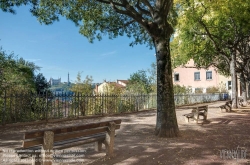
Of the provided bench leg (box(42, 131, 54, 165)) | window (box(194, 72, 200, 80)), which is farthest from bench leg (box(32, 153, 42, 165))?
window (box(194, 72, 200, 80))

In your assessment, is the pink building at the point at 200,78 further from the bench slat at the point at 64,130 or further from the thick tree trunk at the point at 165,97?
the bench slat at the point at 64,130

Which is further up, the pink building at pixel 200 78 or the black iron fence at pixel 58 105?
the pink building at pixel 200 78

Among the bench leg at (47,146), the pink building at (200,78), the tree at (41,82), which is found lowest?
the bench leg at (47,146)

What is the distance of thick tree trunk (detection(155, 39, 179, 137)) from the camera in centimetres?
743

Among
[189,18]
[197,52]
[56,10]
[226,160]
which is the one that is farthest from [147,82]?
[226,160]

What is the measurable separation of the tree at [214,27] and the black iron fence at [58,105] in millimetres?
7120

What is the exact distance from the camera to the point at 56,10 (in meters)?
10.7

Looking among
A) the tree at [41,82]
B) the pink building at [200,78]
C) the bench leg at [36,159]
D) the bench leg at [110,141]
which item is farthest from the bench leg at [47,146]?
the pink building at [200,78]

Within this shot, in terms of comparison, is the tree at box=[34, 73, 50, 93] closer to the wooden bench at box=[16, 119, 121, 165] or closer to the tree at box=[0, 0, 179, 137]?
the tree at box=[0, 0, 179, 137]

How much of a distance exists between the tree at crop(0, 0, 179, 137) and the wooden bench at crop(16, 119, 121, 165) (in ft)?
8.92

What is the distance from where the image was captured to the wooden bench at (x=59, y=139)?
3.68 m

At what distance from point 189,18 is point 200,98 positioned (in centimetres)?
1658

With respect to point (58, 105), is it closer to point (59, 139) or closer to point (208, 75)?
point (59, 139)

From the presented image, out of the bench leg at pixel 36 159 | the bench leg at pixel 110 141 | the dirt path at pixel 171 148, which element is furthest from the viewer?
the bench leg at pixel 110 141
